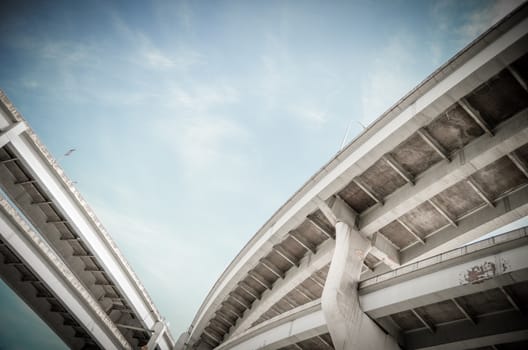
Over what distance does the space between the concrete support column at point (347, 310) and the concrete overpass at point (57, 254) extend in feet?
55.5

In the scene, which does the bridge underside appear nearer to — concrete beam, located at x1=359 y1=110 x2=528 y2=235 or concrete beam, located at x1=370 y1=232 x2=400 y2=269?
concrete beam, located at x1=370 y1=232 x2=400 y2=269

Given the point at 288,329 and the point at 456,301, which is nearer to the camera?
the point at 456,301

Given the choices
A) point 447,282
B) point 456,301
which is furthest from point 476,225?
point 447,282

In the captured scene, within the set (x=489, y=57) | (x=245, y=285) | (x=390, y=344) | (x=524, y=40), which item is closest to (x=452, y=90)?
(x=489, y=57)

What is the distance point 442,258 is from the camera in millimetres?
9289

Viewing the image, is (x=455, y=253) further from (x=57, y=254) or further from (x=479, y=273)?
(x=57, y=254)

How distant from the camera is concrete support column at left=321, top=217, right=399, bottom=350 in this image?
10094 mm

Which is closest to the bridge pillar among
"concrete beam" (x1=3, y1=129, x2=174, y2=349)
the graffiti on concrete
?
the graffiti on concrete

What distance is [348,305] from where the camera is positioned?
34.8ft

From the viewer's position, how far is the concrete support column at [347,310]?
33.1 feet

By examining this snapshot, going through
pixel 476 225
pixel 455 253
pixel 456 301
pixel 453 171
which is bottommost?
pixel 456 301

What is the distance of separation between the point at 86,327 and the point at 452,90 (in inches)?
1032

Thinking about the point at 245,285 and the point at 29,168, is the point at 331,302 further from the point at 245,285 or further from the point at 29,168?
the point at 29,168

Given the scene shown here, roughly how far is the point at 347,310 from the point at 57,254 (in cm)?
2172
